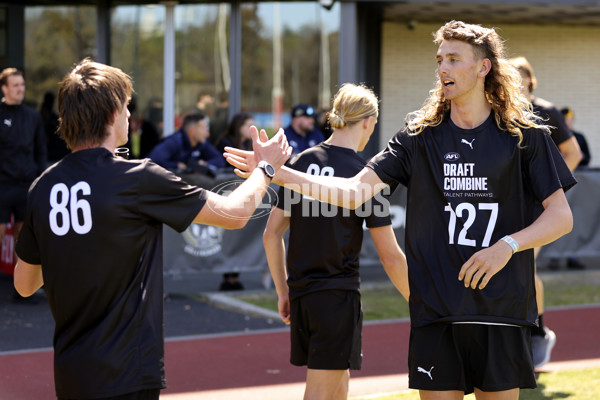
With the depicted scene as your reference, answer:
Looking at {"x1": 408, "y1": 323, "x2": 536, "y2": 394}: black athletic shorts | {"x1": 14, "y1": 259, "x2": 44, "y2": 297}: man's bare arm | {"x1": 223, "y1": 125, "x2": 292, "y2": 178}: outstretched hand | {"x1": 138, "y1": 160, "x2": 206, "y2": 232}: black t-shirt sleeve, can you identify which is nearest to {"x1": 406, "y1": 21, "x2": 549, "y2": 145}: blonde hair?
{"x1": 223, "y1": 125, "x2": 292, "y2": 178}: outstretched hand

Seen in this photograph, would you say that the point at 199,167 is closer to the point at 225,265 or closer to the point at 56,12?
the point at 225,265

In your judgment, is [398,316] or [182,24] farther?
[182,24]

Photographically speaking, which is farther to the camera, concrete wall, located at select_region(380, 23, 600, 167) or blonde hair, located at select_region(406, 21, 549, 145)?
concrete wall, located at select_region(380, 23, 600, 167)

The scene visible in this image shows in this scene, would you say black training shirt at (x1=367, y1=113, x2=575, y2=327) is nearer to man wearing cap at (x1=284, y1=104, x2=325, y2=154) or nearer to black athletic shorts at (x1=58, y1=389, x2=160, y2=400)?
black athletic shorts at (x1=58, y1=389, x2=160, y2=400)

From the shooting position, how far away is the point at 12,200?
9406 mm

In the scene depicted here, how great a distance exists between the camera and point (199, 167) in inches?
401

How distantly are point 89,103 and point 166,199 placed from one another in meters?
0.47

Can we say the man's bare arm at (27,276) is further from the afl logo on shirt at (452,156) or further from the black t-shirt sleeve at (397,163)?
the afl logo on shirt at (452,156)

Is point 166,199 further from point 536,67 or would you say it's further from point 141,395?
point 536,67

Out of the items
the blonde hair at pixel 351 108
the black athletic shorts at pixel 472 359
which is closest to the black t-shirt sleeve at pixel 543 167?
the black athletic shorts at pixel 472 359

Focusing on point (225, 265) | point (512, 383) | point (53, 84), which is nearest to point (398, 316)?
point (225, 265)

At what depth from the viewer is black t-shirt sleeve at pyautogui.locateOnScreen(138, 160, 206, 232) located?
126 inches

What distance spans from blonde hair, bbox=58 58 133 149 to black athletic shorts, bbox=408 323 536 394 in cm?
166

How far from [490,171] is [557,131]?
3.08 m
